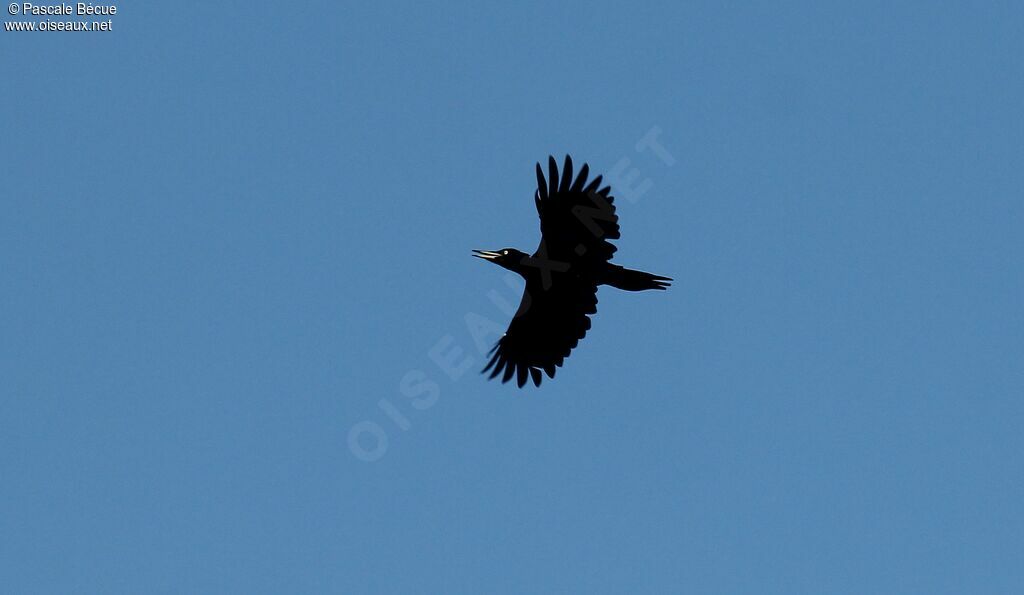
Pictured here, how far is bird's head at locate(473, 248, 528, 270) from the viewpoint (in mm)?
24000

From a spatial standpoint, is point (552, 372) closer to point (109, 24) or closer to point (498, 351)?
point (498, 351)

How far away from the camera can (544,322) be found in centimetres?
2483

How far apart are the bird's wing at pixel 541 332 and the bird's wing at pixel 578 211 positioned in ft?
4.59

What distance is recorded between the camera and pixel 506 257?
2403 cm

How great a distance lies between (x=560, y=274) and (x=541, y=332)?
1.37 m

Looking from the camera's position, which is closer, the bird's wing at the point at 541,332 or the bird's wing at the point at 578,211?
the bird's wing at the point at 578,211

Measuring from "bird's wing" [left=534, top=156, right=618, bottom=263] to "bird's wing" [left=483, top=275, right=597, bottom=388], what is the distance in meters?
1.40

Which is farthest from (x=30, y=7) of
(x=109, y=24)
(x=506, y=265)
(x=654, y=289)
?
(x=654, y=289)

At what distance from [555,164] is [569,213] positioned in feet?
2.60

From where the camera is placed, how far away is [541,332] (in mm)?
24906

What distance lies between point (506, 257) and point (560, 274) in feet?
2.84

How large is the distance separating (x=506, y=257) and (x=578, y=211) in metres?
1.65

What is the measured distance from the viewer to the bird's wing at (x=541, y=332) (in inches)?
965

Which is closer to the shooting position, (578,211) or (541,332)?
(578,211)
